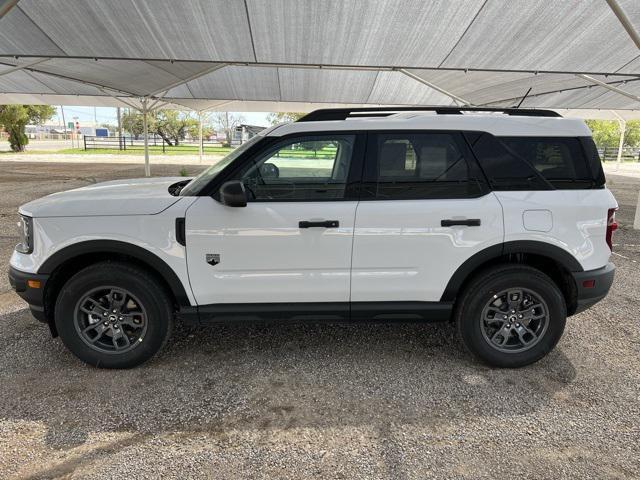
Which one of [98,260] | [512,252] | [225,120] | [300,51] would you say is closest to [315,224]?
[512,252]

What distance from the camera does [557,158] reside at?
344 cm

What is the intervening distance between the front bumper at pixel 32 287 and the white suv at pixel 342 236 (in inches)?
0.5

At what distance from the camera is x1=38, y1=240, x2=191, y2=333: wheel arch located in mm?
3270

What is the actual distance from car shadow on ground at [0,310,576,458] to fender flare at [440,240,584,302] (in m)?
0.77

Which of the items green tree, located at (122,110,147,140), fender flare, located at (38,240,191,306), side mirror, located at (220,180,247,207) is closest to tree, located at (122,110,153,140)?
green tree, located at (122,110,147,140)

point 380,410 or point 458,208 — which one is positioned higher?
point 458,208

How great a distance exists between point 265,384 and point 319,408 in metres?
0.49

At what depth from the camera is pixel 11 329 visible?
4191mm

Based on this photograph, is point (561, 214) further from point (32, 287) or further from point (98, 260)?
point (32, 287)

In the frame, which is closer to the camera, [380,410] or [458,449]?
[458,449]

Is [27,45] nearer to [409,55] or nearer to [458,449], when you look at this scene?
[409,55]

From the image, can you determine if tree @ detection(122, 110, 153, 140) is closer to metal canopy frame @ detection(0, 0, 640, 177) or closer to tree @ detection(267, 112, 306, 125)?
tree @ detection(267, 112, 306, 125)

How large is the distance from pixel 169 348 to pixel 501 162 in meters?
3.04

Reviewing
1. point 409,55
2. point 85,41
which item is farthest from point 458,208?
point 85,41
